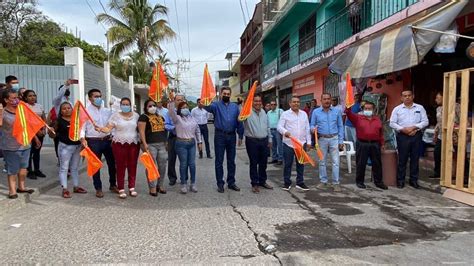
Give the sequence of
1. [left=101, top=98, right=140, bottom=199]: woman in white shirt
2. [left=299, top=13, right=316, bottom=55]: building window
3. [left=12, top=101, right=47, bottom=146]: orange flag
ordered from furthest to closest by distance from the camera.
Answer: [left=299, top=13, right=316, bottom=55]: building window, [left=101, top=98, right=140, bottom=199]: woman in white shirt, [left=12, top=101, right=47, bottom=146]: orange flag

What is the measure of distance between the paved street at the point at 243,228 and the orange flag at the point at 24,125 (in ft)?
3.34

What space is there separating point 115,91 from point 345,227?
18453 mm

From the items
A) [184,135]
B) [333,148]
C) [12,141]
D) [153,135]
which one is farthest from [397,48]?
[12,141]

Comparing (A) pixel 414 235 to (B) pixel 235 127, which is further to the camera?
(B) pixel 235 127

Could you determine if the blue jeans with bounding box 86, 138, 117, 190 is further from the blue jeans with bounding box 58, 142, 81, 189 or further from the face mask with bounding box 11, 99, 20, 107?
the face mask with bounding box 11, 99, 20, 107

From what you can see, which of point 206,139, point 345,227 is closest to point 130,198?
point 345,227

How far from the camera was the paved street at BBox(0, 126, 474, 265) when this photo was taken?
4.24 metres

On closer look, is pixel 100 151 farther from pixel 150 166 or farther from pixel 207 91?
pixel 207 91

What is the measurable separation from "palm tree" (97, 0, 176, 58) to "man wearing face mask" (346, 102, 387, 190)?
2167cm

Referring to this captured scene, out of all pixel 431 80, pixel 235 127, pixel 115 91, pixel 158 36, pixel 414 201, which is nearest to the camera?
pixel 414 201

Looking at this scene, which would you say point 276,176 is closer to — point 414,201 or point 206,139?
point 414,201

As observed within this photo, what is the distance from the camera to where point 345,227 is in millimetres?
5234

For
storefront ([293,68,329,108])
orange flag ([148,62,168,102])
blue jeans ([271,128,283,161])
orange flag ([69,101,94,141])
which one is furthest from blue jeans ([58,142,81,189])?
storefront ([293,68,329,108])

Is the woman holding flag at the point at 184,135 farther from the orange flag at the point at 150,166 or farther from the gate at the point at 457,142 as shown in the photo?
the gate at the point at 457,142
